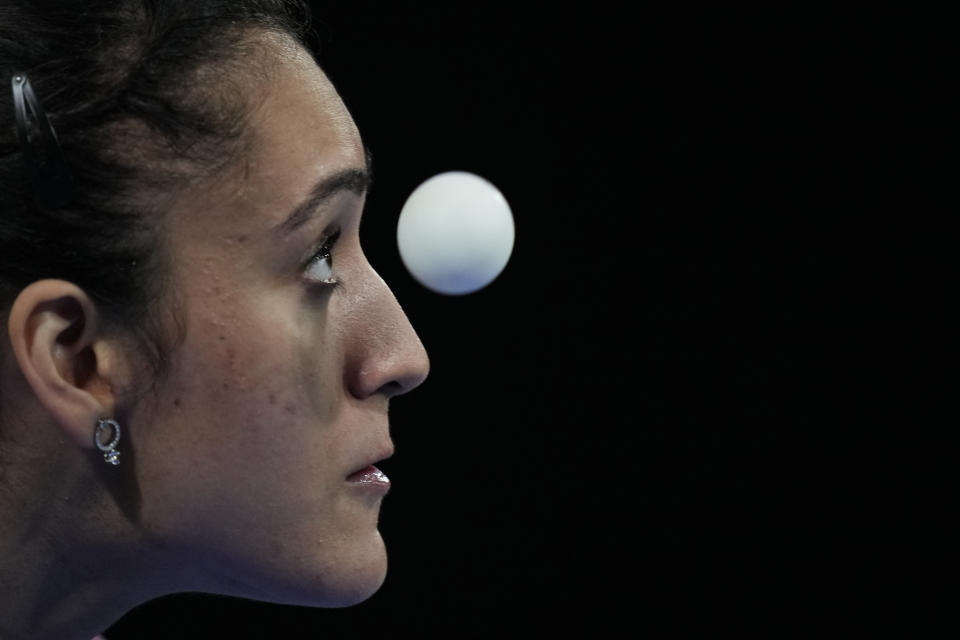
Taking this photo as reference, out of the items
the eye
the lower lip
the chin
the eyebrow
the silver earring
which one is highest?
the eyebrow

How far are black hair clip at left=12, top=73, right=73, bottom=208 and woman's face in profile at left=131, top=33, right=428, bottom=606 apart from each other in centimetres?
6

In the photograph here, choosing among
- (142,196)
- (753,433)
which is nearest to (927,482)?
(753,433)

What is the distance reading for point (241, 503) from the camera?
704 mm

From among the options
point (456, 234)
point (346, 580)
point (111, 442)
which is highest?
point (456, 234)

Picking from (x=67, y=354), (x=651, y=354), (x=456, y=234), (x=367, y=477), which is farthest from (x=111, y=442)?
(x=651, y=354)

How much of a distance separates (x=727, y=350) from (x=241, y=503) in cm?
98

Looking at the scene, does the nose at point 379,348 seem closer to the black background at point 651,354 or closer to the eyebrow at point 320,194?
the eyebrow at point 320,194

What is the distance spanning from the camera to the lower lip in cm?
74

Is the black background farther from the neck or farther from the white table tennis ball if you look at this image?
the neck

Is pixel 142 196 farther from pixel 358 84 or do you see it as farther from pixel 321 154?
pixel 358 84

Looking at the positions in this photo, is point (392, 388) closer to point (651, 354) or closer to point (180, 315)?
point (180, 315)

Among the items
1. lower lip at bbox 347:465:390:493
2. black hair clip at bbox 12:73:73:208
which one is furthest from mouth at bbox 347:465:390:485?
black hair clip at bbox 12:73:73:208

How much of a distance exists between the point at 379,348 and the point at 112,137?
0.67ft

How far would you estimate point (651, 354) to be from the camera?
1558mm
